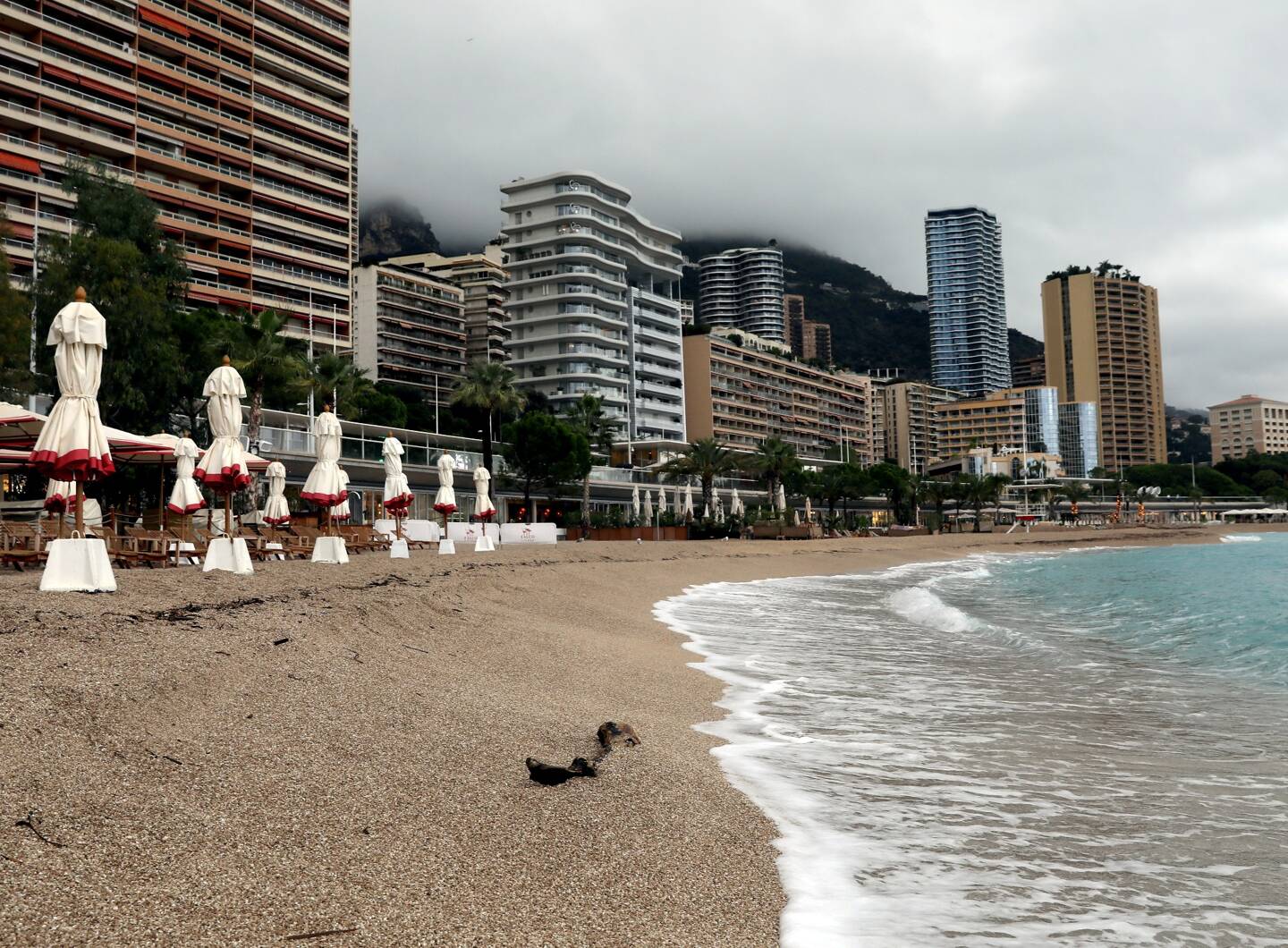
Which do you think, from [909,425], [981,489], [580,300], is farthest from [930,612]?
[909,425]

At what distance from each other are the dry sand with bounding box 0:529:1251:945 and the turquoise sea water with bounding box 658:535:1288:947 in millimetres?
519

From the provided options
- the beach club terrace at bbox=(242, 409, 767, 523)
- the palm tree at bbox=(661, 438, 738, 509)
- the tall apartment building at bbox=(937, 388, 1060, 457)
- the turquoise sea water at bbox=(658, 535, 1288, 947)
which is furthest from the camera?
the tall apartment building at bbox=(937, 388, 1060, 457)

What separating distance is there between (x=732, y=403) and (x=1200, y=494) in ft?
273

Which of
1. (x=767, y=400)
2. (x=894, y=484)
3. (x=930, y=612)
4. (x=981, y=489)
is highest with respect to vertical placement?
(x=767, y=400)

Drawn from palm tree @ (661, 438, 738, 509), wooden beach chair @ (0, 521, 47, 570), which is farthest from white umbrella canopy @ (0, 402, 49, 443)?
palm tree @ (661, 438, 738, 509)

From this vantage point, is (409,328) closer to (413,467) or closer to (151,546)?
(413,467)

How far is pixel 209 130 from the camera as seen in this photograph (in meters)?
67.1

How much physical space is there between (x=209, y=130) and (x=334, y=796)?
74433mm

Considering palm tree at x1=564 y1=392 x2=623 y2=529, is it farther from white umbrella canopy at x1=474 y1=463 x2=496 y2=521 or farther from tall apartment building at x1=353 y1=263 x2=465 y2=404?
tall apartment building at x1=353 y1=263 x2=465 y2=404

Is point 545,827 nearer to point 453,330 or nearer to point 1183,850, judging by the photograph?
point 1183,850

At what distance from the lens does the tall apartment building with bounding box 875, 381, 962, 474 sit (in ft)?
604

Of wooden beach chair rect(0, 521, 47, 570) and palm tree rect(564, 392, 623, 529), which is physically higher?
palm tree rect(564, 392, 623, 529)

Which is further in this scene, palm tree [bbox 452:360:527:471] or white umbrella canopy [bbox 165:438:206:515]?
palm tree [bbox 452:360:527:471]

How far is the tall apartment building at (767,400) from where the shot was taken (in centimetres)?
12006
